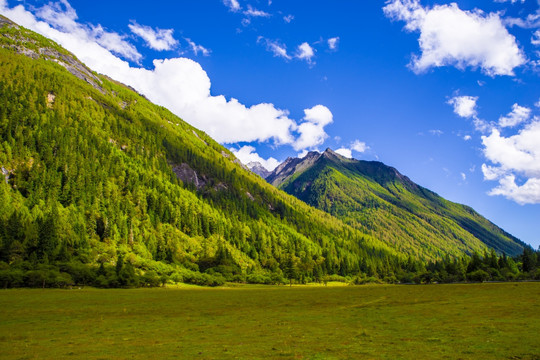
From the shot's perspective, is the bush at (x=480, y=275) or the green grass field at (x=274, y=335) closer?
the green grass field at (x=274, y=335)

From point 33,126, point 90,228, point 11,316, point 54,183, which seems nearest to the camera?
point 11,316

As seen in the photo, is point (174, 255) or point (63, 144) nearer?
point (174, 255)

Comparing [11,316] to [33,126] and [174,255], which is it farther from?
[33,126]

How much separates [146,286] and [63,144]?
130m

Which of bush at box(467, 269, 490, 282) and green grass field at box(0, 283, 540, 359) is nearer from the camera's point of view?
green grass field at box(0, 283, 540, 359)

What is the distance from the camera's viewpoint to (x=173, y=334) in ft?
123

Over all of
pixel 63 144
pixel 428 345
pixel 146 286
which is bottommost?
pixel 146 286

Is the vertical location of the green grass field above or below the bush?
above

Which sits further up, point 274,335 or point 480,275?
point 274,335

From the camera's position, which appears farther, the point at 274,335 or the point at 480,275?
the point at 480,275

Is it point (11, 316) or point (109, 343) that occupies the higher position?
point (109, 343)

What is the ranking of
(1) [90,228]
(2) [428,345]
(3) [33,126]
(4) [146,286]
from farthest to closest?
(3) [33,126]
(1) [90,228]
(4) [146,286]
(2) [428,345]

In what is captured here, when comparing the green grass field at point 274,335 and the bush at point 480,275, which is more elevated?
the green grass field at point 274,335

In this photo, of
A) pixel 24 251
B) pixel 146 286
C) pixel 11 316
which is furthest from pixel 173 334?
pixel 24 251
